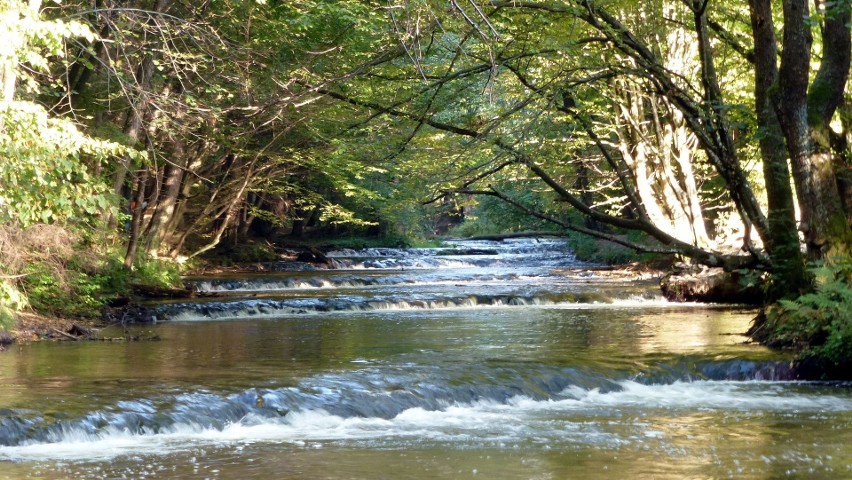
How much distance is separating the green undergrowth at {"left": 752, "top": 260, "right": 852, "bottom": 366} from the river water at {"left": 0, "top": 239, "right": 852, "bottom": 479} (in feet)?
1.17

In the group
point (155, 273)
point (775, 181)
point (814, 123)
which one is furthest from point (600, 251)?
point (814, 123)

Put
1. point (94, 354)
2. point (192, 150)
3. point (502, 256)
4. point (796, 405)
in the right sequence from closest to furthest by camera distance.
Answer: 1. point (796, 405)
2. point (94, 354)
3. point (192, 150)
4. point (502, 256)

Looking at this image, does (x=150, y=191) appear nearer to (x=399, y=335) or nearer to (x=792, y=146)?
(x=399, y=335)

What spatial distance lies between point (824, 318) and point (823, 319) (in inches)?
2.0

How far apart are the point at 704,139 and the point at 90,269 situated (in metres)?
12.0

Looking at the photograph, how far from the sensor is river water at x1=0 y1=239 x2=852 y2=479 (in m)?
7.18

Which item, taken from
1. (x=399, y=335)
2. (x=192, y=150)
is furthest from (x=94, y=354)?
(x=192, y=150)

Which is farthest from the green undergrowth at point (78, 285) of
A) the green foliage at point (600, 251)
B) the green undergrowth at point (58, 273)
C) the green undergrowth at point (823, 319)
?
the green foliage at point (600, 251)

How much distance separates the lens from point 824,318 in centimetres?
1062

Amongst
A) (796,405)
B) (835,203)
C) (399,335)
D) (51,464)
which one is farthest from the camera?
(399,335)

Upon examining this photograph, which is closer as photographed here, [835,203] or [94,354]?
[835,203]

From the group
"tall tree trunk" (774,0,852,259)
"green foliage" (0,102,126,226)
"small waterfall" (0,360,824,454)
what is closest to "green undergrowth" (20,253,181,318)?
"green foliage" (0,102,126,226)

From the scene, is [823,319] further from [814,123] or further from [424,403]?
[424,403]

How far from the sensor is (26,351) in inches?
504
